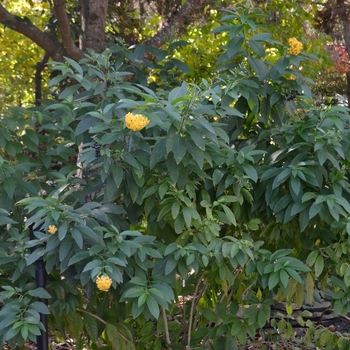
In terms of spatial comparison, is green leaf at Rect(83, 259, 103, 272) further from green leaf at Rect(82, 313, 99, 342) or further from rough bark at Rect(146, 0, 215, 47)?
rough bark at Rect(146, 0, 215, 47)

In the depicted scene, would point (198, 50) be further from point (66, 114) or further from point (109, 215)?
point (109, 215)

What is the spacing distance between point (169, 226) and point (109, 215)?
35 centimetres

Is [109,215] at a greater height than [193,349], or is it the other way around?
[109,215]

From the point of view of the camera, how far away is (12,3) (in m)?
6.89

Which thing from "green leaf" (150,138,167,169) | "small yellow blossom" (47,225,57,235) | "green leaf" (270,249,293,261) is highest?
"green leaf" (150,138,167,169)

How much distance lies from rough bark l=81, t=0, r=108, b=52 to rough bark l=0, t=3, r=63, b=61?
0.64 ft

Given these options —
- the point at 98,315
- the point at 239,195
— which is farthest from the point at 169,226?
the point at 98,315

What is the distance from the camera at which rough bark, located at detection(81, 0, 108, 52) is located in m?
3.70

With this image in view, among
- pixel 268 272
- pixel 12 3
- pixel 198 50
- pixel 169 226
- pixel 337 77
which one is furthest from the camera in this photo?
pixel 337 77

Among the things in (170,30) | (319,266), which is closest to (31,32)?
(170,30)

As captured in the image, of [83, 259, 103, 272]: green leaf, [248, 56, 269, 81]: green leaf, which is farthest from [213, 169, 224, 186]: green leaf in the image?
[83, 259, 103, 272]: green leaf

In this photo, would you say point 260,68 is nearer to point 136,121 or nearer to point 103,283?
point 136,121

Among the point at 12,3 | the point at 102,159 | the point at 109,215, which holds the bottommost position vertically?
the point at 109,215

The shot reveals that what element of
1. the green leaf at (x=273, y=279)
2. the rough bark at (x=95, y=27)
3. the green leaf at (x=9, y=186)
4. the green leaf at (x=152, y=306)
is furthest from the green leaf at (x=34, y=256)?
the rough bark at (x=95, y=27)
